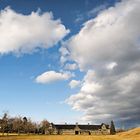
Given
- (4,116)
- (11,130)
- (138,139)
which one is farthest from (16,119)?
(138,139)

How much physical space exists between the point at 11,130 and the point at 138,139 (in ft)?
545

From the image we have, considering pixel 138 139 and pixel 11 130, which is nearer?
pixel 138 139

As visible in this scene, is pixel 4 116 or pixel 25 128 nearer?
pixel 4 116

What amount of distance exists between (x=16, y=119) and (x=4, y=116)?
28.7 meters

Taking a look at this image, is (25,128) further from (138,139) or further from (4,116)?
(138,139)

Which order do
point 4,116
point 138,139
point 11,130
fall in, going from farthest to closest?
1. point 11,130
2. point 4,116
3. point 138,139

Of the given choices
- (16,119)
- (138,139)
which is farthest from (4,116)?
(138,139)

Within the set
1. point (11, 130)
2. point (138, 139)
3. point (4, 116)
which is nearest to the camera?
point (138, 139)

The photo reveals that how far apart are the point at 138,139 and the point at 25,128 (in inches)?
6522

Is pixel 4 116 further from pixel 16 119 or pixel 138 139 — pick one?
pixel 138 139

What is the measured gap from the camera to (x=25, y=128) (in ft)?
654

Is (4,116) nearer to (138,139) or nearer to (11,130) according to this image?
(11,130)

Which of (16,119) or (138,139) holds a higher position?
(16,119)

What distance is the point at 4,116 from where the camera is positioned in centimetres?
17112
